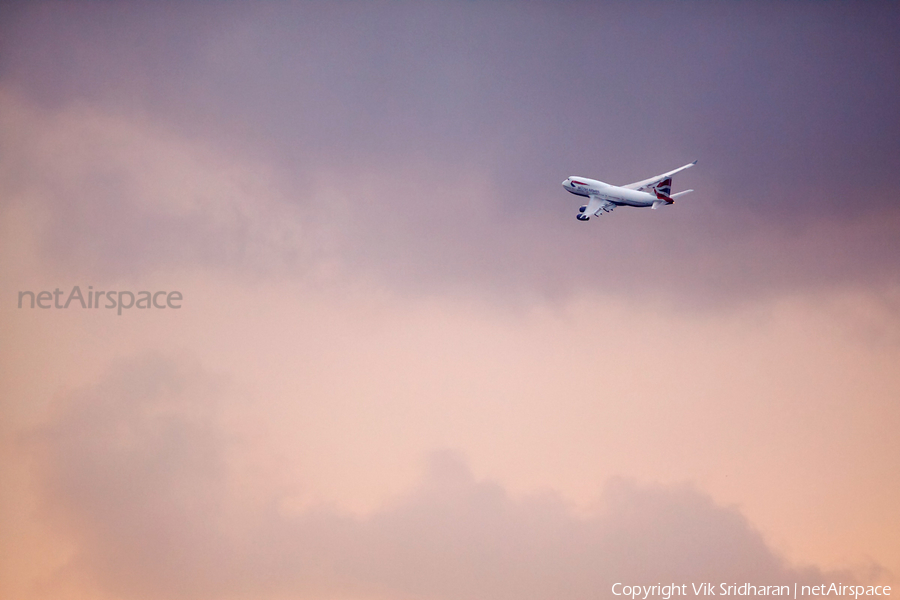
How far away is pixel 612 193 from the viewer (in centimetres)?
710

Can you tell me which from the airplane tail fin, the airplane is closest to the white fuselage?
the airplane

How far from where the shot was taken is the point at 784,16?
812 cm

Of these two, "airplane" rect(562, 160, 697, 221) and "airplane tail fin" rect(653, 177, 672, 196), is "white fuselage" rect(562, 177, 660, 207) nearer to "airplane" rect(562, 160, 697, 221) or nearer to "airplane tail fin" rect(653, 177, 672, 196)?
"airplane" rect(562, 160, 697, 221)

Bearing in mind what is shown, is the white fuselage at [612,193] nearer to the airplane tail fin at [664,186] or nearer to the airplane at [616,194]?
the airplane at [616,194]

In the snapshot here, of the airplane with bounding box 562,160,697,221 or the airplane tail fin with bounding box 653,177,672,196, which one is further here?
the airplane tail fin with bounding box 653,177,672,196

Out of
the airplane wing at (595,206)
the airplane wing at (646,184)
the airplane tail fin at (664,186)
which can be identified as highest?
the airplane wing at (646,184)

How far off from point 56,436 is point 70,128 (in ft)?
11.6

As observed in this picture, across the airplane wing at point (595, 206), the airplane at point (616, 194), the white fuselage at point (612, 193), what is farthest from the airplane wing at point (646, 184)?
the airplane wing at point (595, 206)

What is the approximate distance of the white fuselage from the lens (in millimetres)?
7082

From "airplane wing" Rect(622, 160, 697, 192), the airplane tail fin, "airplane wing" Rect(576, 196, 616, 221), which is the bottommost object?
"airplane wing" Rect(576, 196, 616, 221)

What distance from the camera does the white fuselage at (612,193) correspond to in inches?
279

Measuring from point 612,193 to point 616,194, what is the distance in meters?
0.04

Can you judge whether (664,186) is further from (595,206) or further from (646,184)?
(595,206)

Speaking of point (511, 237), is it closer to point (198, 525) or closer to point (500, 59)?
point (500, 59)
